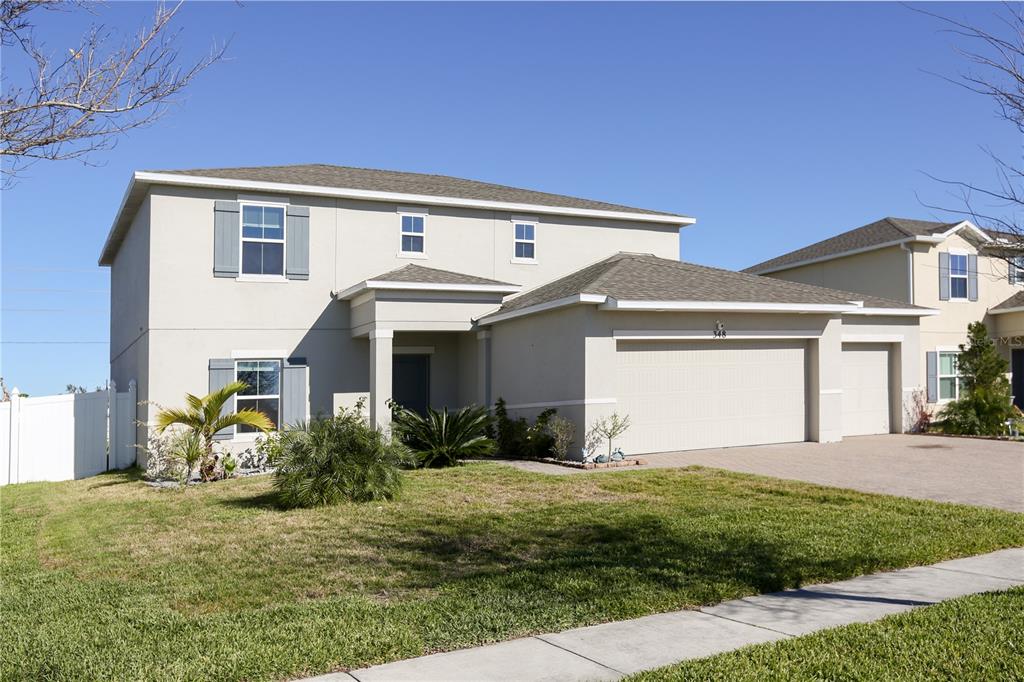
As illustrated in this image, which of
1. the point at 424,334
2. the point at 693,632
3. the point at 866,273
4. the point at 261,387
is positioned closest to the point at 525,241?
the point at 424,334

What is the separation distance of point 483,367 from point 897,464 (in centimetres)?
919

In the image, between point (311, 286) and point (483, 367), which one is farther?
point (483, 367)

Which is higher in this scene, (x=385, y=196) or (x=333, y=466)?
(x=385, y=196)

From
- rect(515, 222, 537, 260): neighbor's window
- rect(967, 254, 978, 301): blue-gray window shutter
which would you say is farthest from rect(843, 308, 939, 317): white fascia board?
rect(515, 222, 537, 260): neighbor's window

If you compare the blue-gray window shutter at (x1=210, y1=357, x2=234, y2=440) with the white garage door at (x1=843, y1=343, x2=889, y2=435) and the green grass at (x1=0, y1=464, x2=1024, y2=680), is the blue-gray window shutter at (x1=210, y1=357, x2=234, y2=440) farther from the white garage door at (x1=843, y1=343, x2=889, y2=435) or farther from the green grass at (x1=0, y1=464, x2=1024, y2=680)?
the white garage door at (x1=843, y1=343, x2=889, y2=435)

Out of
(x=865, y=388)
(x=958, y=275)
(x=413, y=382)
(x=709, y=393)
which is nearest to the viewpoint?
(x=709, y=393)

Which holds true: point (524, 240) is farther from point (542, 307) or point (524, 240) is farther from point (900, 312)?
point (900, 312)

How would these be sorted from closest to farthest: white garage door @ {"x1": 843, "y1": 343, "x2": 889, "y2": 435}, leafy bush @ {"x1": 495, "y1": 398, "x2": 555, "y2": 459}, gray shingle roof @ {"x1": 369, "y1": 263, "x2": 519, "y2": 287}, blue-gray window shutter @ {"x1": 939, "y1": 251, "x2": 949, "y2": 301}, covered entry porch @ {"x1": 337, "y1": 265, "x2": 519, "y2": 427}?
leafy bush @ {"x1": 495, "y1": 398, "x2": 555, "y2": 459}
covered entry porch @ {"x1": 337, "y1": 265, "x2": 519, "y2": 427}
gray shingle roof @ {"x1": 369, "y1": 263, "x2": 519, "y2": 287}
white garage door @ {"x1": 843, "y1": 343, "x2": 889, "y2": 435}
blue-gray window shutter @ {"x1": 939, "y1": 251, "x2": 949, "y2": 301}

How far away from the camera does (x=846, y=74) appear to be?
12.8 m

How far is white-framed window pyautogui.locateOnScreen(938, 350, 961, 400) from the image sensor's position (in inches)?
939

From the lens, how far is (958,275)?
80.7 feet

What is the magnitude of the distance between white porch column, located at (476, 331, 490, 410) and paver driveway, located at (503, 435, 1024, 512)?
3609 mm

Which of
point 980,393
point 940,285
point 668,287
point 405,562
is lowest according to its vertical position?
point 405,562

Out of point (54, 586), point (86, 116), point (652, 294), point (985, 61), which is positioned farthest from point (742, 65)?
point (54, 586)
